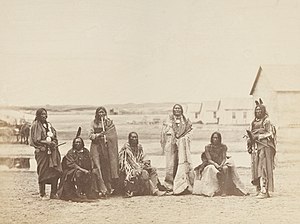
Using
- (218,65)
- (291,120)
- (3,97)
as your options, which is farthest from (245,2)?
(3,97)

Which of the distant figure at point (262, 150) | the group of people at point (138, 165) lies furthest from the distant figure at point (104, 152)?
the distant figure at point (262, 150)

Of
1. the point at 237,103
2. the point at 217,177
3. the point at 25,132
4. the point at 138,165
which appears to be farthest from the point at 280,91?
the point at 25,132

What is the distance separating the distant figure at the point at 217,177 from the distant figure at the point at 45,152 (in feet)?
1.92

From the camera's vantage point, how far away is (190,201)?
289cm

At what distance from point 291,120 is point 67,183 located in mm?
964

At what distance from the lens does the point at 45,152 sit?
2.92 metres

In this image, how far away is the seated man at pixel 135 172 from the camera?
9.53 ft

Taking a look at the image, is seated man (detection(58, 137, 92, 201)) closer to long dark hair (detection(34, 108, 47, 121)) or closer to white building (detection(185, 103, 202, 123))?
long dark hair (detection(34, 108, 47, 121))

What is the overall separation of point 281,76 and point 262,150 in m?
0.32

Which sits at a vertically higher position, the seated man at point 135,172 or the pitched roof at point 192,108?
the pitched roof at point 192,108

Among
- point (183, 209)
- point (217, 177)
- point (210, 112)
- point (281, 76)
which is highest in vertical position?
point (281, 76)

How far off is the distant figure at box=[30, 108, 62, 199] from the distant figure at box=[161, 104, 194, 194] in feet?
1.48

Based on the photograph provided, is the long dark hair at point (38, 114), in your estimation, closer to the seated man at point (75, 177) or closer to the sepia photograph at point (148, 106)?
the sepia photograph at point (148, 106)

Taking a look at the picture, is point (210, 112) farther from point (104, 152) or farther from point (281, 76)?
point (104, 152)
